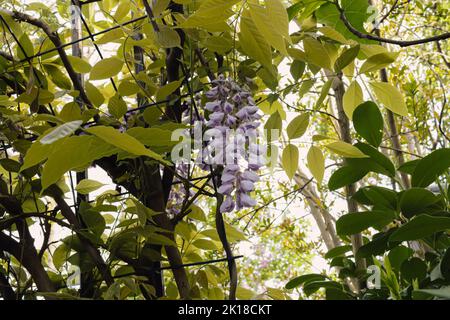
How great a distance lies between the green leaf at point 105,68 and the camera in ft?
1.98

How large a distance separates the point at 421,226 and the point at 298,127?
184 millimetres

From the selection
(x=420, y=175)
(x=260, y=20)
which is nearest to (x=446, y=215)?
(x=420, y=175)

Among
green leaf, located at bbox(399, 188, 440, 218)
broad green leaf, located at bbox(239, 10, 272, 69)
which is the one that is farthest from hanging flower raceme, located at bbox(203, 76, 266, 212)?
green leaf, located at bbox(399, 188, 440, 218)

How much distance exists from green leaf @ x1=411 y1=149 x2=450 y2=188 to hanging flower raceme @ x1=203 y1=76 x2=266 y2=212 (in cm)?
17

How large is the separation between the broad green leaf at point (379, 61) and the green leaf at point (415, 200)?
17 centimetres

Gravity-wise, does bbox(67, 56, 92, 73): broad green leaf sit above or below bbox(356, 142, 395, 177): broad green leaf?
above

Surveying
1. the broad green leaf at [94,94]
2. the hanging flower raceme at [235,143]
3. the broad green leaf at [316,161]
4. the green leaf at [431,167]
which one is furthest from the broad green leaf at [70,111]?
the green leaf at [431,167]

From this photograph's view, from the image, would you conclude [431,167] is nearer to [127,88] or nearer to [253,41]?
[253,41]

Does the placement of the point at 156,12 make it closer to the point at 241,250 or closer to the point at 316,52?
the point at 316,52

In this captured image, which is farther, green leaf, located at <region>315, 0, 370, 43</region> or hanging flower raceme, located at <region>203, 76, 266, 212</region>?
green leaf, located at <region>315, 0, 370, 43</region>

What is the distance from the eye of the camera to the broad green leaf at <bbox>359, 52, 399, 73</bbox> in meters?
0.59

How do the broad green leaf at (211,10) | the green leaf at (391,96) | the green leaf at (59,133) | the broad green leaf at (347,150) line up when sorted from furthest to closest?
the green leaf at (391,96), the broad green leaf at (347,150), the broad green leaf at (211,10), the green leaf at (59,133)

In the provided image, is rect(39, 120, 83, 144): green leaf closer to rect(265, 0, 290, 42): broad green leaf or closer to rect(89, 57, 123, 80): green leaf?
rect(265, 0, 290, 42): broad green leaf

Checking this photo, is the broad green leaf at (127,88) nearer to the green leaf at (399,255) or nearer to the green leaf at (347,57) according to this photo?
the green leaf at (347,57)
